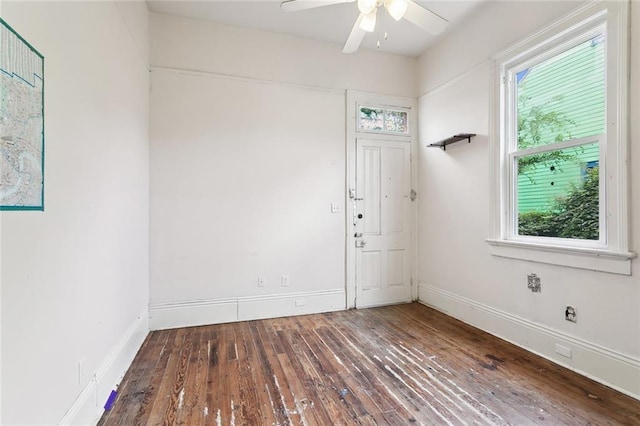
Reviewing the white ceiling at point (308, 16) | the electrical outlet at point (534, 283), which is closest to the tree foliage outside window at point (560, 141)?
the electrical outlet at point (534, 283)

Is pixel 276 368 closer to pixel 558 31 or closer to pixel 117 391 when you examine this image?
pixel 117 391

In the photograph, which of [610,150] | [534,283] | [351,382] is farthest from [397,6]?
[351,382]

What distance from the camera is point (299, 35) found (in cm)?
348

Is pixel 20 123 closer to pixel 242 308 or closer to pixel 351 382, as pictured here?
pixel 351 382

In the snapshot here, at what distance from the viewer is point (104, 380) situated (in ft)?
6.11

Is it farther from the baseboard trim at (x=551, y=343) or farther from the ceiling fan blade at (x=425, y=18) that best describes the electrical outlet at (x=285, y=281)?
the ceiling fan blade at (x=425, y=18)

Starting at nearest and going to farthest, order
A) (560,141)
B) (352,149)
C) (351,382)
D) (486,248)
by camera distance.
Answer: (351,382) < (560,141) < (486,248) < (352,149)

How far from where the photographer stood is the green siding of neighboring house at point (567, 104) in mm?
2178

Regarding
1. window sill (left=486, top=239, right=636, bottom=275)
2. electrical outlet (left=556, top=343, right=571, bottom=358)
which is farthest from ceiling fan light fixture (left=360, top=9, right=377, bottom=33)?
electrical outlet (left=556, top=343, right=571, bottom=358)

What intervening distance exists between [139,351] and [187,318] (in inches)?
23.2

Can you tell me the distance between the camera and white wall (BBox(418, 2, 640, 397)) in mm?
1981

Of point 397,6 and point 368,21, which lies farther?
point 368,21

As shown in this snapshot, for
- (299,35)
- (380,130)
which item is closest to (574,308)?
(380,130)

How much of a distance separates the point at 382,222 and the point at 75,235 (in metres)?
3.12
